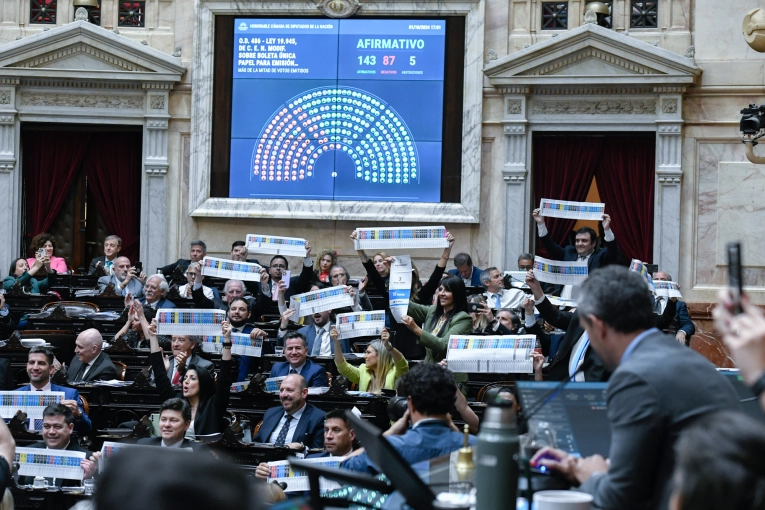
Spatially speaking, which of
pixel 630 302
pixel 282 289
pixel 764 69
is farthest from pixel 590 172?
Answer: pixel 630 302

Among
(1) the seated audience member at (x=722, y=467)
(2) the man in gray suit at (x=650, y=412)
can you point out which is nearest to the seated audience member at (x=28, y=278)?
(2) the man in gray suit at (x=650, y=412)

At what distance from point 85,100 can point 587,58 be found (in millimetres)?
6082

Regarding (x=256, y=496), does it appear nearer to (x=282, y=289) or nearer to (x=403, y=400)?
(x=403, y=400)

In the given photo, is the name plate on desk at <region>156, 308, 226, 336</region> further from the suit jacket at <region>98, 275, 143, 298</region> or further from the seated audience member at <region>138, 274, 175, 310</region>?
the suit jacket at <region>98, 275, 143, 298</region>

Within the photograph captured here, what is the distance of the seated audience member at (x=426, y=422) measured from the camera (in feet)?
12.0

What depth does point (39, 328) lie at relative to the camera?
1016 cm

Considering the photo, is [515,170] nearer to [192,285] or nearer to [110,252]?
[192,285]

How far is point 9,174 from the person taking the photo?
14.0m

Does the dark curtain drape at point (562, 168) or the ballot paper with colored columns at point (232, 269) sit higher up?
the dark curtain drape at point (562, 168)

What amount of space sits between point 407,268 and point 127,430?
2.70 metres

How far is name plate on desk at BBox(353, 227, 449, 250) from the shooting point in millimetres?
9758

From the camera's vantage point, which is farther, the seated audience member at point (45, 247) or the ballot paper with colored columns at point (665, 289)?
the seated audience member at point (45, 247)

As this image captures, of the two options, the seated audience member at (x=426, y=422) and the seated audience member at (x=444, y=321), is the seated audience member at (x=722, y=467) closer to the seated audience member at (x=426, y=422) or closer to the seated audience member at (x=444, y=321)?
the seated audience member at (x=426, y=422)

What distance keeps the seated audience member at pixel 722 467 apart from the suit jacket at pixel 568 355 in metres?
1.94
